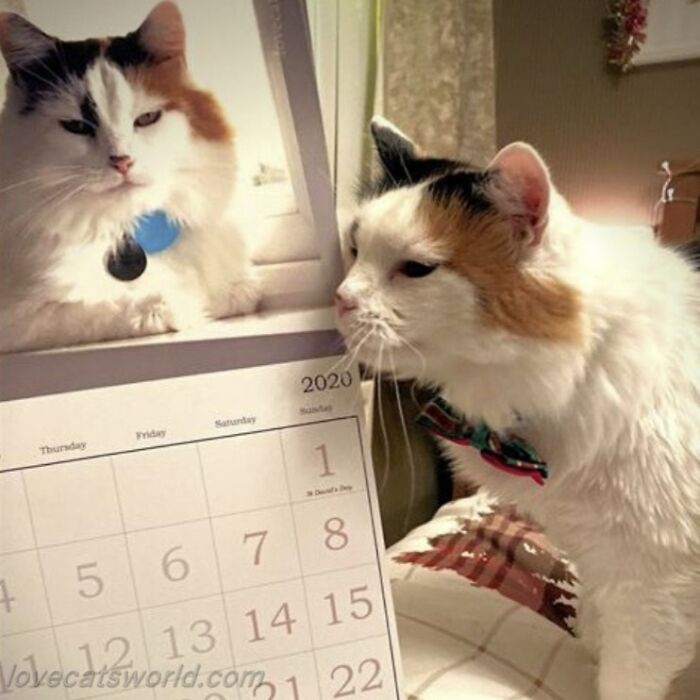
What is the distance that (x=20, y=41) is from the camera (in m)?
0.52

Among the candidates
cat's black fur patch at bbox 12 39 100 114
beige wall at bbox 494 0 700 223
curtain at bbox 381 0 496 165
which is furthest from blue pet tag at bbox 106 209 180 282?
beige wall at bbox 494 0 700 223

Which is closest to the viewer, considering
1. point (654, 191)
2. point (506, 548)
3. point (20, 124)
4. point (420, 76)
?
point (20, 124)

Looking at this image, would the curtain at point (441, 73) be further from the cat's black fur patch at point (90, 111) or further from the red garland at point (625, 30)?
the cat's black fur patch at point (90, 111)

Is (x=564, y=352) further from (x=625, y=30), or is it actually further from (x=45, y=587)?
(x=625, y=30)

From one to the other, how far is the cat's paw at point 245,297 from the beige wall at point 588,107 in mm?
1127

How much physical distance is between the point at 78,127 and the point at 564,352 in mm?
418

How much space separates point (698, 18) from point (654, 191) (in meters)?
0.34

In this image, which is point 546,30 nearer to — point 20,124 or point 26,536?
point 20,124

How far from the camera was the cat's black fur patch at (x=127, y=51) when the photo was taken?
54 centimetres

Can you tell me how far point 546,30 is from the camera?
151 cm

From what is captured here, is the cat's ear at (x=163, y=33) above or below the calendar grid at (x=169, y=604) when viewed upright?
above

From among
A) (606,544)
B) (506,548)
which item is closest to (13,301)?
(606,544)

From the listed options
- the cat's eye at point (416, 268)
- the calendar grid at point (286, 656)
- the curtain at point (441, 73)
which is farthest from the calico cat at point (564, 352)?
the curtain at point (441, 73)

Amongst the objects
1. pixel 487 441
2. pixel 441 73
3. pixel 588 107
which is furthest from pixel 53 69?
pixel 588 107
